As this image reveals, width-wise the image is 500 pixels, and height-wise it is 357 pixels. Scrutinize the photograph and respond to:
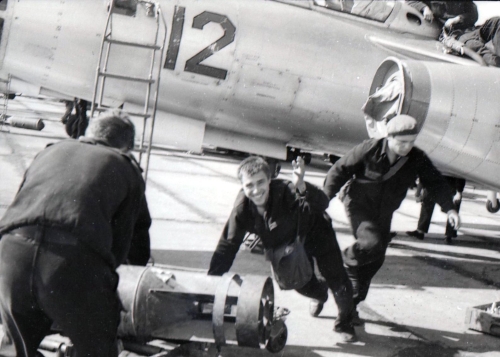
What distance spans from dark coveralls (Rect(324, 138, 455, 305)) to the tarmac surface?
49 cm

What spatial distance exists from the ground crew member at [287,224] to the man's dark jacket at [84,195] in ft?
3.37

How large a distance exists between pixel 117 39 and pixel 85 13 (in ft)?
1.41

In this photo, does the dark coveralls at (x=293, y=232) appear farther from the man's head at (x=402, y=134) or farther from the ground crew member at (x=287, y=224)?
the man's head at (x=402, y=134)

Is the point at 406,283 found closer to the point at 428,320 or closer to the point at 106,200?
the point at 428,320

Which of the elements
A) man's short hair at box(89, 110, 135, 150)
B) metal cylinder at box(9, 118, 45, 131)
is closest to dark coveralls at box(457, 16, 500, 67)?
metal cylinder at box(9, 118, 45, 131)

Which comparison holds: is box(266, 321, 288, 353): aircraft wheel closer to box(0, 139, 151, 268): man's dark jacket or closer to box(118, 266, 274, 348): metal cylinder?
box(118, 266, 274, 348): metal cylinder

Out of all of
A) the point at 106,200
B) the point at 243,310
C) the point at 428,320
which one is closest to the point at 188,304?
the point at 243,310

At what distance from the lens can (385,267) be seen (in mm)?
6707

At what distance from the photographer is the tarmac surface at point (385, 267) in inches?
179

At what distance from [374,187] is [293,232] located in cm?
91

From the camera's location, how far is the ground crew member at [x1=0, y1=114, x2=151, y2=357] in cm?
287

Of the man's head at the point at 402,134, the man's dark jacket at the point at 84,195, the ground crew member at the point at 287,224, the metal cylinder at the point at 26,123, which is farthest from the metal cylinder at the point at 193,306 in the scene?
the metal cylinder at the point at 26,123

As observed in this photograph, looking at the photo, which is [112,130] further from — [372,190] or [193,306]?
[372,190]

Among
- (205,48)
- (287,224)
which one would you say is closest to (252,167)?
(287,224)
